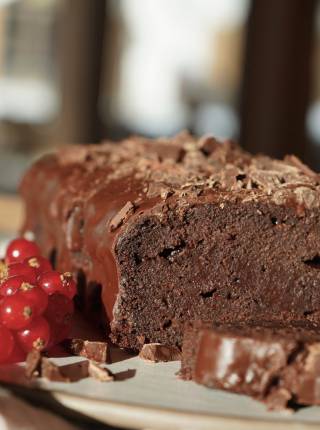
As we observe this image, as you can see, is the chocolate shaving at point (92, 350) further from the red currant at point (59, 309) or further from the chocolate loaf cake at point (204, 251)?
the chocolate loaf cake at point (204, 251)

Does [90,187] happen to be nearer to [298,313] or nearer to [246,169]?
[246,169]

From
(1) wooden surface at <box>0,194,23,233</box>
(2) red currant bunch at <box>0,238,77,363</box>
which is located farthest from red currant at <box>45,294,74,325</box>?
(1) wooden surface at <box>0,194,23,233</box>

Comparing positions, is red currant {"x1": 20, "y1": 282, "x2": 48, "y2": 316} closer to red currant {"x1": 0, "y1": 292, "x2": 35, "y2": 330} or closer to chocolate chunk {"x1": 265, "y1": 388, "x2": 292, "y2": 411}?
red currant {"x1": 0, "y1": 292, "x2": 35, "y2": 330}

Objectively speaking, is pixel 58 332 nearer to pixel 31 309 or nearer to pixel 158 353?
pixel 31 309

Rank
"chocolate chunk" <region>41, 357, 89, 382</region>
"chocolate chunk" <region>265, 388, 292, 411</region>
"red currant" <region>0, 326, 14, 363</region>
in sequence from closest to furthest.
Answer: "chocolate chunk" <region>265, 388, 292, 411</region> → "chocolate chunk" <region>41, 357, 89, 382</region> → "red currant" <region>0, 326, 14, 363</region>

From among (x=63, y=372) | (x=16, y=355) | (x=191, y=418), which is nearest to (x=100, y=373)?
(x=63, y=372)

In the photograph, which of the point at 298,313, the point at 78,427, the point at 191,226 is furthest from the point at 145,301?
the point at 78,427
